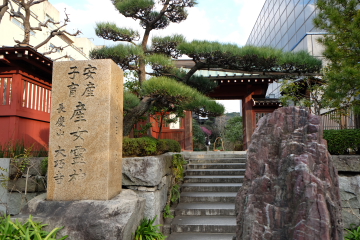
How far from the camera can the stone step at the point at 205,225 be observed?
16.4 ft

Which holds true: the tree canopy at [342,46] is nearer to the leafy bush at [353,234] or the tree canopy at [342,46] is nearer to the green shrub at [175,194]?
the leafy bush at [353,234]

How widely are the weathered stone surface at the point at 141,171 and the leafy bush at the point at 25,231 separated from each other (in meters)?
1.50

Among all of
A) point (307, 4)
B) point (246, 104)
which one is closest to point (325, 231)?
point (246, 104)

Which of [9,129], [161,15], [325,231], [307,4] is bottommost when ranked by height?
[325,231]

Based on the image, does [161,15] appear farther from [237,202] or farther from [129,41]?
[237,202]

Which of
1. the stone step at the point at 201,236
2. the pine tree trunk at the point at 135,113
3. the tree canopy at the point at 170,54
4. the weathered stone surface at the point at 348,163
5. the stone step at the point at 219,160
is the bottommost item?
the stone step at the point at 201,236

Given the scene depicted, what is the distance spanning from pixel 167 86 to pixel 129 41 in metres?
2.93

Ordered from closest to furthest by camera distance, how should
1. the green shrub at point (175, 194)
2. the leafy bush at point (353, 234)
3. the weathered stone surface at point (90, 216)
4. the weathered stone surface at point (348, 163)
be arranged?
the weathered stone surface at point (90, 216), the leafy bush at point (353, 234), the weathered stone surface at point (348, 163), the green shrub at point (175, 194)

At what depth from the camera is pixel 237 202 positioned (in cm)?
298

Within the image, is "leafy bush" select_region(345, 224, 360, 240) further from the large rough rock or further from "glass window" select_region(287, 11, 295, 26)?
"glass window" select_region(287, 11, 295, 26)

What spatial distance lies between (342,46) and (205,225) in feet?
15.4

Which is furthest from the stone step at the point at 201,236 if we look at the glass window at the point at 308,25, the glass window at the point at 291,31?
the glass window at the point at 291,31

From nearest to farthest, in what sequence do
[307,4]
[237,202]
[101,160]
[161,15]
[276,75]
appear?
1. [237,202]
2. [101,160]
3. [161,15]
4. [276,75]
5. [307,4]

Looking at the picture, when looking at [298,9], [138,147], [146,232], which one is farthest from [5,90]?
[298,9]
